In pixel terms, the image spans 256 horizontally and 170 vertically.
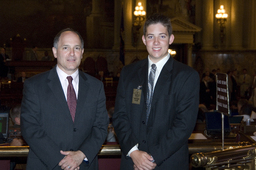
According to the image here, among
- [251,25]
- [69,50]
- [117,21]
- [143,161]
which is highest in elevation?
[117,21]

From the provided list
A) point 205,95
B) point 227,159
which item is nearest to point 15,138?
point 227,159

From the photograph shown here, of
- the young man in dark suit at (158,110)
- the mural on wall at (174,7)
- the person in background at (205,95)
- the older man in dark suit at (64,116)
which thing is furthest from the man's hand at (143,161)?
the mural on wall at (174,7)

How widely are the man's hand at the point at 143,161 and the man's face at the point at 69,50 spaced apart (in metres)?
0.86

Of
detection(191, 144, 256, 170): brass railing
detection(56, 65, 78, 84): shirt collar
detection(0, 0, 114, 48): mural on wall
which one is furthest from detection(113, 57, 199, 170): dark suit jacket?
detection(0, 0, 114, 48): mural on wall

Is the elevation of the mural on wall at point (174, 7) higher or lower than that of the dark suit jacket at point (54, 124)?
higher

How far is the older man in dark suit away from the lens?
2.41 meters

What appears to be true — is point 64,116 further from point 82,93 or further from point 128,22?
point 128,22

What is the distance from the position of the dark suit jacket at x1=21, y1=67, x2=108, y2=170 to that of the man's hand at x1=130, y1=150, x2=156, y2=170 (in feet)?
1.05

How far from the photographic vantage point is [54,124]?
98.3 inches

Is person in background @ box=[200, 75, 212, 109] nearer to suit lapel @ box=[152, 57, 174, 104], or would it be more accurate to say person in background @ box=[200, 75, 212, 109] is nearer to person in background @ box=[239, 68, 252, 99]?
person in background @ box=[239, 68, 252, 99]

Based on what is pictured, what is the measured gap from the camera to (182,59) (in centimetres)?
1803

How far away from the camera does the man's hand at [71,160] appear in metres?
2.37

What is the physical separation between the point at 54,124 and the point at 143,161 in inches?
29.8

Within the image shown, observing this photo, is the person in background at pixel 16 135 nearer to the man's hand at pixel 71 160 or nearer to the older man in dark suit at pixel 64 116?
the older man in dark suit at pixel 64 116
